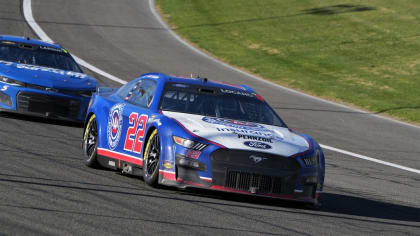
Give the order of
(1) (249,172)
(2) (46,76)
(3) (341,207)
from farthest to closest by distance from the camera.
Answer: (2) (46,76), (3) (341,207), (1) (249,172)

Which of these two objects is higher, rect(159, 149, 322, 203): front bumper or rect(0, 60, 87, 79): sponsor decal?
rect(159, 149, 322, 203): front bumper

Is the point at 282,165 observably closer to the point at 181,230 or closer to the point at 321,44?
the point at 181,230

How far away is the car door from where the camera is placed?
10.0 meters

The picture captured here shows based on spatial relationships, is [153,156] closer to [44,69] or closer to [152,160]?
[152,160]

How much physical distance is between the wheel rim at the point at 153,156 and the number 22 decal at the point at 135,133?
30 centimetres

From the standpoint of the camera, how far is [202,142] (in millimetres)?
9117

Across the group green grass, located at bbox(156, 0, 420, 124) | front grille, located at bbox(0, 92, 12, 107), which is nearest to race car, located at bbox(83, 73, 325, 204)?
front grille, located at bbox(0, 92, 12, 107)

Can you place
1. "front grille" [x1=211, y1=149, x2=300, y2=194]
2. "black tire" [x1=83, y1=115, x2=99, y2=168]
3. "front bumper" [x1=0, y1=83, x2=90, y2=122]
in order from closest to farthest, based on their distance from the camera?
1. "front grille" [x1=211, y1=149, x2=300, y2=194]
2. "black tire" [x1=83, y1=115, x2=99, y2=168]
3. "front bumper" [x1=0, y1=83, x2=90, y2=122]

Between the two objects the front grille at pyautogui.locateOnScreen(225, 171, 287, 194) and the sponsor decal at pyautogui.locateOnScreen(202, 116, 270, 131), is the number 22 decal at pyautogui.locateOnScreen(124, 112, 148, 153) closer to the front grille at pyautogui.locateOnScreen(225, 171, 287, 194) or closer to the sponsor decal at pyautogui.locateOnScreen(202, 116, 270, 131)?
the sponsor decal at pyautogui.locateOnScreen(202, 116, 270, 131)

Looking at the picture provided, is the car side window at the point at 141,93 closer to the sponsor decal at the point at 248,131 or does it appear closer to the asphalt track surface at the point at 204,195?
the asphalt track surface at the point at 204,195

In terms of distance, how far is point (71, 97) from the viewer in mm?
15359

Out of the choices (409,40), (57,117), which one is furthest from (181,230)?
(409,40)

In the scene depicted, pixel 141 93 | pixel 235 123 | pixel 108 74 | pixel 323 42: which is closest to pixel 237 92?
pixel 235 123

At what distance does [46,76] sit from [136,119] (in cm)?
573
